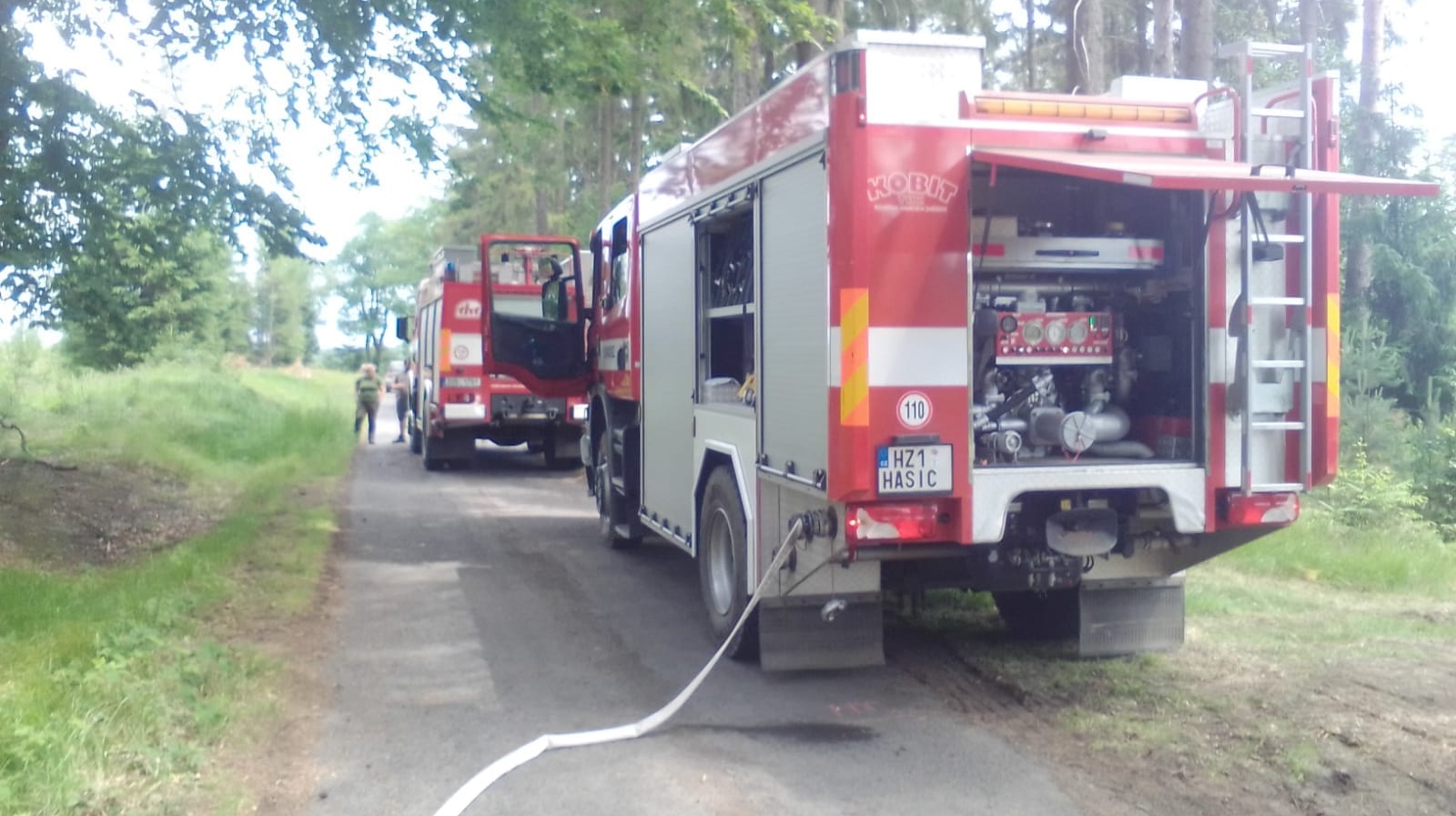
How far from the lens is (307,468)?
749 inches

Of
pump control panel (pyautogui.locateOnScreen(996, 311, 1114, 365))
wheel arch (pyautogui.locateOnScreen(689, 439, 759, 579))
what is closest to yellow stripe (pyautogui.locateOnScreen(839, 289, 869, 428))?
pump control panel (pyautogui.locateOnScreen(996, 311, 1114, 365))

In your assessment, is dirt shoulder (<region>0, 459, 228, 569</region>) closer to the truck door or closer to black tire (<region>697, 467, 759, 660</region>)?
the truck door

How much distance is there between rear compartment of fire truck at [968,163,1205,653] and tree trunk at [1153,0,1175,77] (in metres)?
5.93

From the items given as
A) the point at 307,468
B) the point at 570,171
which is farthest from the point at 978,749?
the point at 570,171

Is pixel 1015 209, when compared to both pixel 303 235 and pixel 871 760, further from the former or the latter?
pixel 303 235

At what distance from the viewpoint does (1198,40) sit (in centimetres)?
1270

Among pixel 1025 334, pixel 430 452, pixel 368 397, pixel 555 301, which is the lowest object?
pixel 430 452

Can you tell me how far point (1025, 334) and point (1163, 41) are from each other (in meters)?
6.95

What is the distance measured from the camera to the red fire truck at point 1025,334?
613cm

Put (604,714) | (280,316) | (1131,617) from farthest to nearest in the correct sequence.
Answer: (280,316)
(1131,617)
(604,714)

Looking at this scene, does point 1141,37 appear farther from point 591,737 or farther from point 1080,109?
point 591,737

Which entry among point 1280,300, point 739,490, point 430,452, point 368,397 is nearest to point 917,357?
point 1280,300

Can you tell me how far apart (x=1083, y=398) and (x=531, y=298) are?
855 cm

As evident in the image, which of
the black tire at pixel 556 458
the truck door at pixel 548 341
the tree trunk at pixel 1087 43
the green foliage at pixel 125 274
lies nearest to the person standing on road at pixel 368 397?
the black tire at pixel 556 458
